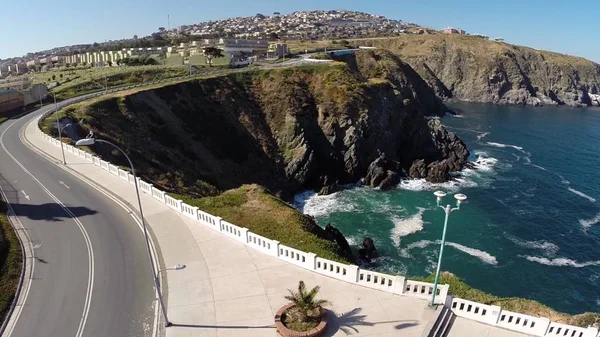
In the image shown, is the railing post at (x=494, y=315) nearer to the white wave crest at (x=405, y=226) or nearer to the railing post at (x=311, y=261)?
the railing post at (x=311, y=261)

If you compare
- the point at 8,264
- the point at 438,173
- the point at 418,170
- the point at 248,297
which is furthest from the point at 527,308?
the point at 418,170

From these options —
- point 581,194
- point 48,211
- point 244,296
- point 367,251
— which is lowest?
point 367,251

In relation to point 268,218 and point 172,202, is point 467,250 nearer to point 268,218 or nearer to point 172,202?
point 268,218

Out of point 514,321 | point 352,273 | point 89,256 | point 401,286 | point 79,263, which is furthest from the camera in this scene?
point 89,256

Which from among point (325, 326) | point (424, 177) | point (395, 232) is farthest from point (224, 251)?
point (424, 177)

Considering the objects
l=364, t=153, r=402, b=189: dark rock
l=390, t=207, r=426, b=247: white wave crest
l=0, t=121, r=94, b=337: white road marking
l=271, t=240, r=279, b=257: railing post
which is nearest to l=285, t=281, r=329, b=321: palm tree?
l=271, t=240, r=279, b=257: railing post

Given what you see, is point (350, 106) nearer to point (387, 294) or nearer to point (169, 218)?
point (169, 218)
